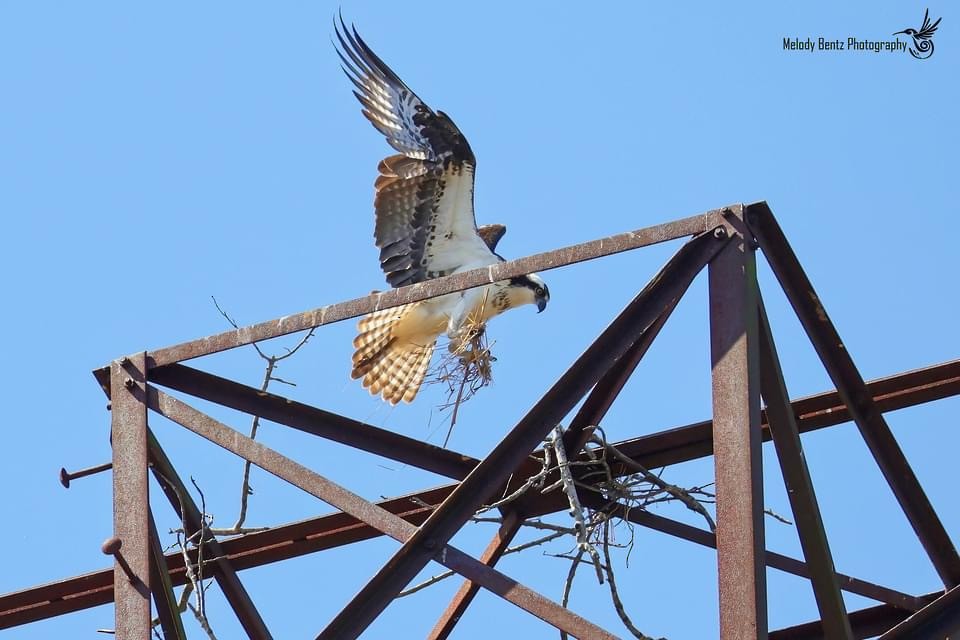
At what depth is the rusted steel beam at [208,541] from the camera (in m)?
4.91

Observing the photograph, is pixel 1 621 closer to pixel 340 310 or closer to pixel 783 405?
pixel 340 310

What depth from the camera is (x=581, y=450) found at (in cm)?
516

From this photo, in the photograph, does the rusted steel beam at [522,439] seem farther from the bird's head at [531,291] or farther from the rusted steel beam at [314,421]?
the bird's head at [531,291]

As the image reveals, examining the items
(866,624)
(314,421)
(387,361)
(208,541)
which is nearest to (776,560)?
(866,624)

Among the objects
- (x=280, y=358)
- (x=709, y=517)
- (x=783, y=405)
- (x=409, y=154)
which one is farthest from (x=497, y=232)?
(x=783, y=405)

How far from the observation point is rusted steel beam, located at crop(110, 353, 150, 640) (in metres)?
4.49

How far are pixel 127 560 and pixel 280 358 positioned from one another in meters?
1.09

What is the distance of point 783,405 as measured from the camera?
4.07m

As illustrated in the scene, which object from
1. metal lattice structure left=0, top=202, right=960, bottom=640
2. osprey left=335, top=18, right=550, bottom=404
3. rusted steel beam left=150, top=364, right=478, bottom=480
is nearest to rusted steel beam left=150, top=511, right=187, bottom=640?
metal lattice structure left=0, top=202, right=960, bottom=640

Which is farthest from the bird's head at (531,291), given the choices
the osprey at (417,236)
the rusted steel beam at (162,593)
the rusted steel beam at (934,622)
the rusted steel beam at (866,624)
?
the rusted steel beam at (934,622)

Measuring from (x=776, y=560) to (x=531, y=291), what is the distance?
3.78 m

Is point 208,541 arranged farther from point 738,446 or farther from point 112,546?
point 738,446

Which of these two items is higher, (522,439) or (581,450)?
(581,450)

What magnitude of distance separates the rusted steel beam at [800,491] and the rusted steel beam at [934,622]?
17.0 inches
